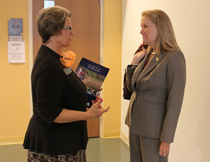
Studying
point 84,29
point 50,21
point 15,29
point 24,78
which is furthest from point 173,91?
point 15,29

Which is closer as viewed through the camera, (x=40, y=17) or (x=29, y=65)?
(x=40, y=17)

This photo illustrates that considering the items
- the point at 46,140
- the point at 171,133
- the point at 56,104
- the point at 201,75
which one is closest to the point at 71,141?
the point at 46,140

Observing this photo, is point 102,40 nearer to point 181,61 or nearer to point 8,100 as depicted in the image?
point 8,100

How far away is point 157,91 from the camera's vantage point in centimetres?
149

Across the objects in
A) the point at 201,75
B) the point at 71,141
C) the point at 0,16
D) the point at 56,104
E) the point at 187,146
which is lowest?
the point at 187,146

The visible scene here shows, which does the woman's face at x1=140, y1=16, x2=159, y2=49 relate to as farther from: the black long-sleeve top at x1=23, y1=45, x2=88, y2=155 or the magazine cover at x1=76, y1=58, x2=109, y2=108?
the black long-sleeve top at x1=23, y1=45, x2=88, y2=155

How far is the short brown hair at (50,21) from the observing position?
4.35ft

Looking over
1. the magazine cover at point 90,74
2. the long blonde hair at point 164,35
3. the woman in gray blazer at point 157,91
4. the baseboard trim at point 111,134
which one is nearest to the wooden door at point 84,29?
the baseboard trim at point 111,134

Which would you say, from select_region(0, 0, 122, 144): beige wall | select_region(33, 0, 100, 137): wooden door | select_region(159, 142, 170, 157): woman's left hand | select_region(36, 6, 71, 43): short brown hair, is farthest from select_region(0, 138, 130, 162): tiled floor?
select_region(36, 6, 71, 43): short brown hair

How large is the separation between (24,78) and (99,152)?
1.65m

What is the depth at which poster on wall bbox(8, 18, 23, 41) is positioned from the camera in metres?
3.50

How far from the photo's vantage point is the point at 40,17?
1335mm

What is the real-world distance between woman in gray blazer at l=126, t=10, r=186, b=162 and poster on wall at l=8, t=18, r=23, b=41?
2.54 m

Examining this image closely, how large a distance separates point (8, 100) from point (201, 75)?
2922 mm
